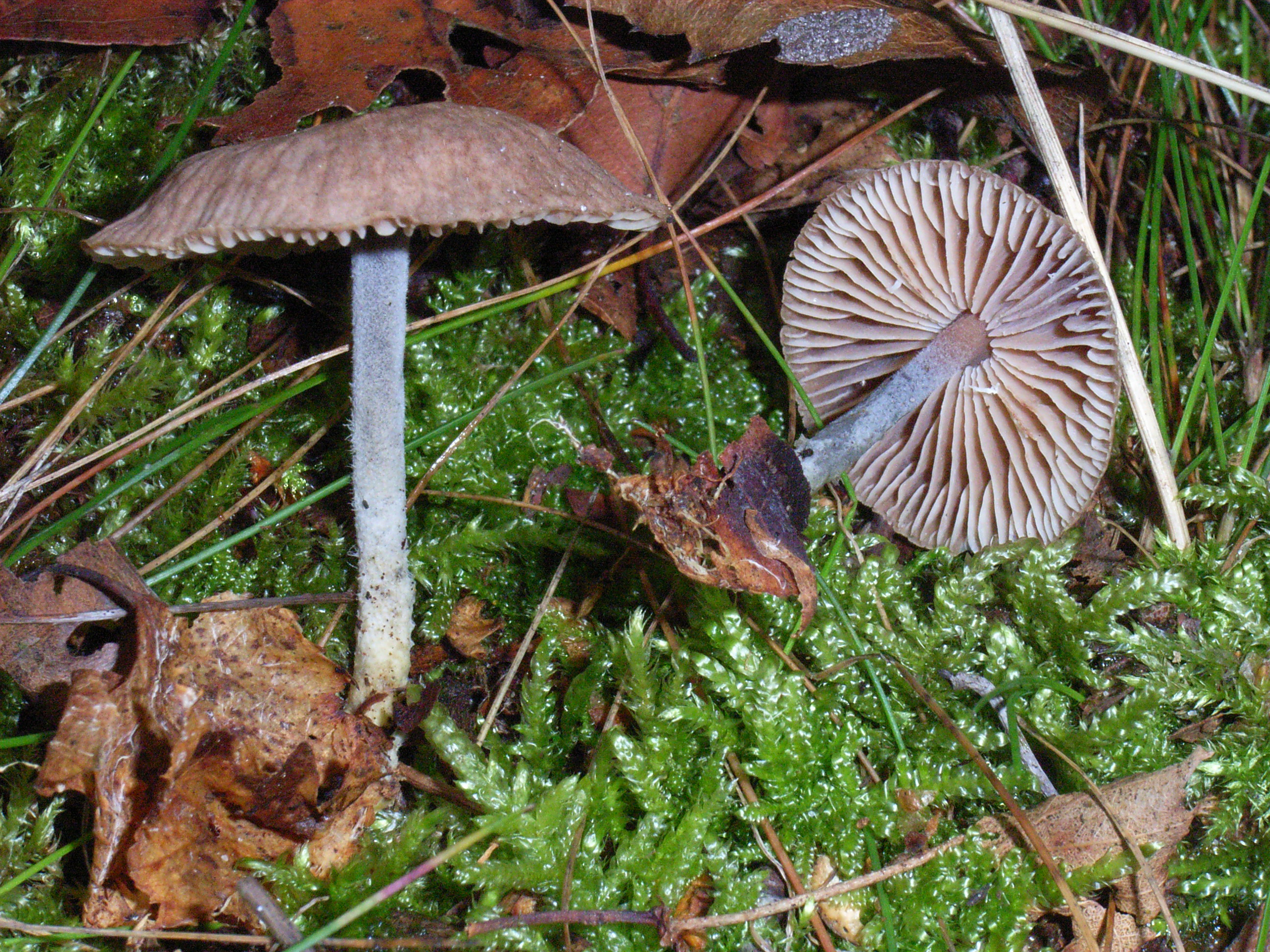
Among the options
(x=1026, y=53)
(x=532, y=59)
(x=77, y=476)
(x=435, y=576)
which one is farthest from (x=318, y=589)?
(x=1026, y=53)

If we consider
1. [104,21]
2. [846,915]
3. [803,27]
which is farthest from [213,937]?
[803,27]

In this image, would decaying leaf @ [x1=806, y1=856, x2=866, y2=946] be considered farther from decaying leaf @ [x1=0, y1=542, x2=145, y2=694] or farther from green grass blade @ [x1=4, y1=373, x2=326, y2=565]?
green grass blade @ [x1=4, y1=373, x2=326, y2=565]

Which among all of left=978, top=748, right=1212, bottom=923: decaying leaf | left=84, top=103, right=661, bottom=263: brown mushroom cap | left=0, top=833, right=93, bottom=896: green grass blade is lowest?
left=0, top=833, right=93, bottom=896: green grass blade

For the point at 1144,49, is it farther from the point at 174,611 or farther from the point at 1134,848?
the point at 174,611

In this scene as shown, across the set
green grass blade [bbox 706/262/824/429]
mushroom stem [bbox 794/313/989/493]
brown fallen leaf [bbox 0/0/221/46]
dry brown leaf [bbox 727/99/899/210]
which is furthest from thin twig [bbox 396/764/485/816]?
brown fallen leaf [bbox 0/0/221/46]

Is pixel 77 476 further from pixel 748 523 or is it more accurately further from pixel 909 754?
pixel 909 754

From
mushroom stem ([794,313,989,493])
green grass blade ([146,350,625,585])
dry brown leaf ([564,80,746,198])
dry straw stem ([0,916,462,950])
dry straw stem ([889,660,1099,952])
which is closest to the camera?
dry straw stem ([0,916,462,950])

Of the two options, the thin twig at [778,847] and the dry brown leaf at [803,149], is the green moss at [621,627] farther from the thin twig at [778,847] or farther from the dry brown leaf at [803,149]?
the dry brown leaf at [803,149]
